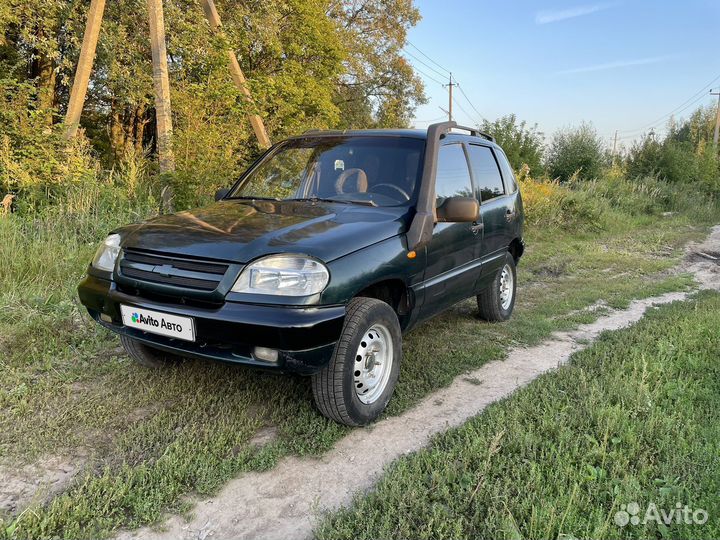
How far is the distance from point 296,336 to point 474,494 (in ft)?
3.65

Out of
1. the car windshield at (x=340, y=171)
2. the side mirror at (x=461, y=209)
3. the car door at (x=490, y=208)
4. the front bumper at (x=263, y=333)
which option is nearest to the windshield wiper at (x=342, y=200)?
the car windshield at (x=340, y=171)

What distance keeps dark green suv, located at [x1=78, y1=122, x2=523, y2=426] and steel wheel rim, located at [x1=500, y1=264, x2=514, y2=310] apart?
953mm

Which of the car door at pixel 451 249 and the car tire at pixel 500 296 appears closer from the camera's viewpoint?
the car door at pixel 451 249

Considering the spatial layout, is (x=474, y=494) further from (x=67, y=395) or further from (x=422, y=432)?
(x=67, y=395)

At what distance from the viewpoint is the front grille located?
2666 millimetres

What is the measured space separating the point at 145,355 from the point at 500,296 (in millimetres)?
3465

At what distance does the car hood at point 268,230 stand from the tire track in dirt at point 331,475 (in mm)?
1120

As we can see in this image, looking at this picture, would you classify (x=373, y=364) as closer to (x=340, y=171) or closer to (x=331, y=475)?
(x=331, y=475)

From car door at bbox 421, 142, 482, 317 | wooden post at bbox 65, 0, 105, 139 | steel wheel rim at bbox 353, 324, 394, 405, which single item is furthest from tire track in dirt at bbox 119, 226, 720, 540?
wooden post at bbox 65, 0, 105, 139

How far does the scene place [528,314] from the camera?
568 cm

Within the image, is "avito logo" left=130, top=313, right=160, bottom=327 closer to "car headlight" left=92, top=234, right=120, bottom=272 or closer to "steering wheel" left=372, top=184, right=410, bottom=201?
"car headlight" left=92, top=234, right=120, bottom=272

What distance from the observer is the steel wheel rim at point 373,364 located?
3014 millimetres

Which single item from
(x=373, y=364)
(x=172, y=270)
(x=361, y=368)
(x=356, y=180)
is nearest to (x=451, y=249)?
(x=356, y=180)

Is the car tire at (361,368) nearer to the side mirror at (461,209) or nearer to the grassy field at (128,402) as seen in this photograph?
the grassy field at (128,402)
